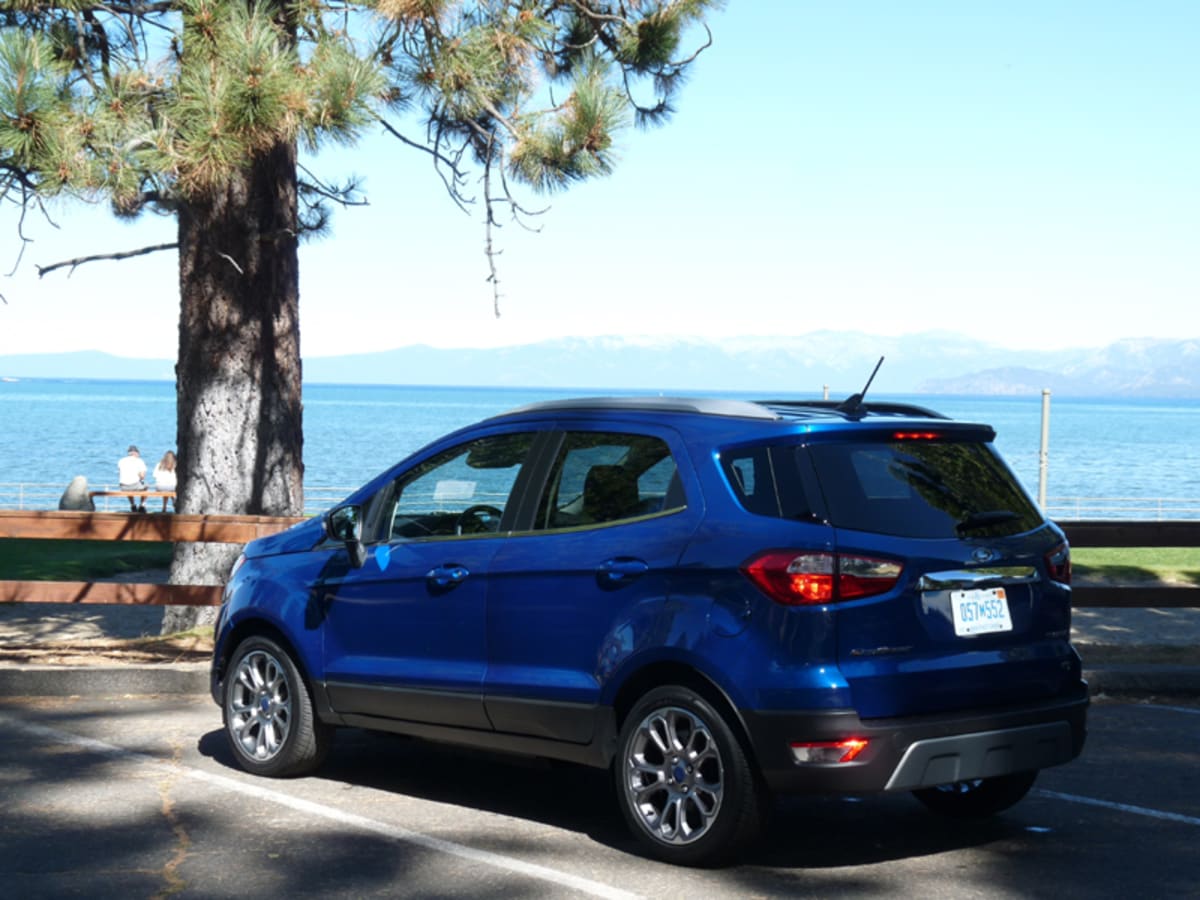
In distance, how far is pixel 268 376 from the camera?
41.2 feet

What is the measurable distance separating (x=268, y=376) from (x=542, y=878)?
7.45 metres

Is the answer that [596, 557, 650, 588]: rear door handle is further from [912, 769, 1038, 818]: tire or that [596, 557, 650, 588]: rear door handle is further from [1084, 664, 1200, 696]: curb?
[1084, 664, 1200, 696]: curb

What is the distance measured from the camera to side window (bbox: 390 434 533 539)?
6.90 meters

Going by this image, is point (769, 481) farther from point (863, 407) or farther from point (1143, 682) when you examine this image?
point (1143, 682)

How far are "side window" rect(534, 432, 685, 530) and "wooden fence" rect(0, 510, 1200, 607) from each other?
162 inches

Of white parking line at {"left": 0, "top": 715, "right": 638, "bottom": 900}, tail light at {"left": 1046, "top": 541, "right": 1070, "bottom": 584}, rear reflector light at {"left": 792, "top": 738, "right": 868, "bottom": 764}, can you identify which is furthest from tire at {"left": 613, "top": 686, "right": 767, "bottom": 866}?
tail light at {"left": 1046, "top": 541, "right": 1070, "bottom": 584}

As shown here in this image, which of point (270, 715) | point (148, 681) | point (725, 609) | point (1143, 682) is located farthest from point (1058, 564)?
point (148, 681)

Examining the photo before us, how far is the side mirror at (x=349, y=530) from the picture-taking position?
7.29 m

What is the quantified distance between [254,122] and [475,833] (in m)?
5.11

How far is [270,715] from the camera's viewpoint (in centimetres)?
770

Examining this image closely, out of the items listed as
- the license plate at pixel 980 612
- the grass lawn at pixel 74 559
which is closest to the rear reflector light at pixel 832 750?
the license plate at pixel 980 612

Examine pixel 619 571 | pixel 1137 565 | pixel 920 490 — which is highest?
pixel 920 490

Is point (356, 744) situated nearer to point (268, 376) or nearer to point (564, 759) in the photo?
point (564, 759)

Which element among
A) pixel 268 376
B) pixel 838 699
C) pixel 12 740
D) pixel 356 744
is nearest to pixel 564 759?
pixel 838 699
